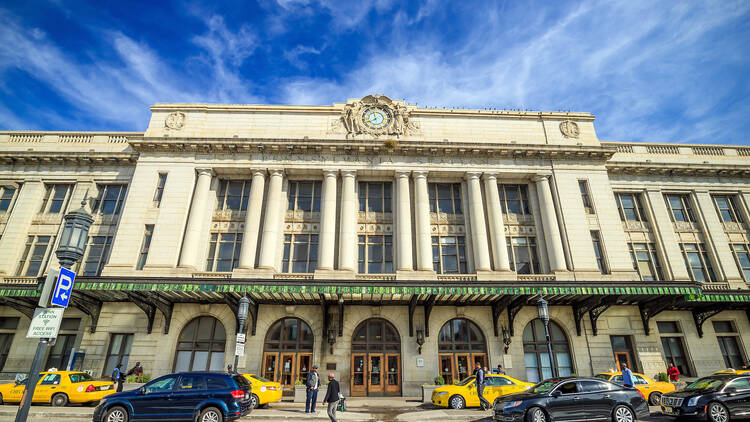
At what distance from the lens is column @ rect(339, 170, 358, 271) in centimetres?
2518

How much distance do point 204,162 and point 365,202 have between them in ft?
40.0

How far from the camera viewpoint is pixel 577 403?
12.1 meters

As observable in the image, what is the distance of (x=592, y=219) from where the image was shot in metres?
27.0

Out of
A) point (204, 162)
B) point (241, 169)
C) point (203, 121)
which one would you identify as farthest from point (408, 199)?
point (203, 121)

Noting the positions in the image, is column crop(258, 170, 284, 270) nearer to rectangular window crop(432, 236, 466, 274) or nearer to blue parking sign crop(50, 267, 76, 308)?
rectangular window crop(432, 236, 466, 274)

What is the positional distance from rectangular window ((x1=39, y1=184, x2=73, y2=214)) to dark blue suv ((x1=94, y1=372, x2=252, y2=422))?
76.3ft

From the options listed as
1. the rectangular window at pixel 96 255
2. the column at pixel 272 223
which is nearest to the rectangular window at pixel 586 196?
the column at pixel 272 223

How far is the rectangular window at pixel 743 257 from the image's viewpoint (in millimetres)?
27828

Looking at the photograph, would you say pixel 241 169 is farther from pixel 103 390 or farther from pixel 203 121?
pixel 103 390

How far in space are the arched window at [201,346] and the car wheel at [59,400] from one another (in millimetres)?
6464

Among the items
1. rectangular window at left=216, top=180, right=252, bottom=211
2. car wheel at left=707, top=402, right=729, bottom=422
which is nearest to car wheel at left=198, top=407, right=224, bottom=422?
car wheel at left=707, top=402, right=729, bottom=422

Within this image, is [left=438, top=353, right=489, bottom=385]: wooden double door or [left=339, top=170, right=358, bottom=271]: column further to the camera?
[left=339, top=170, right=358, bottom=271]: column

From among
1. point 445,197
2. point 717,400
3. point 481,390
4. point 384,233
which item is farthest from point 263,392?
point 445,197

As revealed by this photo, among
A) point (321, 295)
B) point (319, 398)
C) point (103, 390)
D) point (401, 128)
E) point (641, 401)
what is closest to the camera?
point (641, 401)
